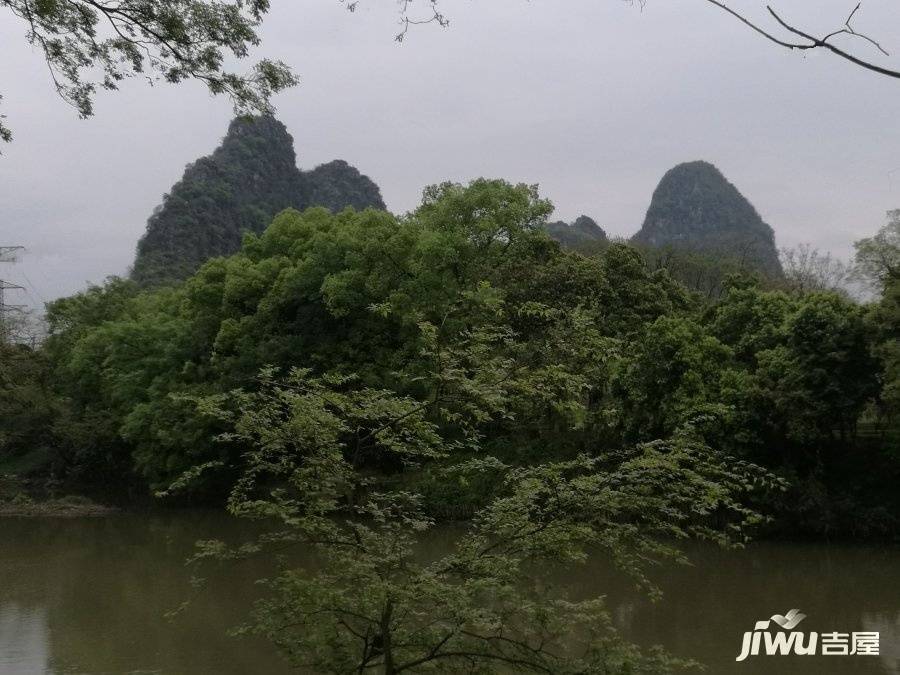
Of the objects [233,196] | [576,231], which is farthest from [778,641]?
[233,196]

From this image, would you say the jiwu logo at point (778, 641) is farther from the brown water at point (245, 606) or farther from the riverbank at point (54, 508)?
the riverbank at point (54, 508)

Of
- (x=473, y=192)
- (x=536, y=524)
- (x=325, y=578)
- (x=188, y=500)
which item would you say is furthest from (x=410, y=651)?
(x=188, y=500)

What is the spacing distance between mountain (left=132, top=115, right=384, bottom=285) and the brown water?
84.0ft

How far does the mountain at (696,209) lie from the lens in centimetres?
5947

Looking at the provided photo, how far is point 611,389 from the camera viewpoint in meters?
15.8

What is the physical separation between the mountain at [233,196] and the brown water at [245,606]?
25604mm

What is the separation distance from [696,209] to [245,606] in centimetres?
5708

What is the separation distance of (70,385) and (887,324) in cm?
2154

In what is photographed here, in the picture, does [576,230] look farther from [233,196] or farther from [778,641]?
[778,641]

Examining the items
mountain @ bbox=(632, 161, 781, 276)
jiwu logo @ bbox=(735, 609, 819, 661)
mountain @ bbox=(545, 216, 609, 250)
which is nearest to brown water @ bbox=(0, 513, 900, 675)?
jiwu logo @ bbox=(735, 609, 819, 661)

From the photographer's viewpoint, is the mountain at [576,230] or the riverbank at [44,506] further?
the mountain at [576,230]

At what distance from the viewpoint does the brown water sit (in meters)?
8.47

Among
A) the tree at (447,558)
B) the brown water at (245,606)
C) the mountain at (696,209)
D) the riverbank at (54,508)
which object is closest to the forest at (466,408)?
the tree at (447,558)

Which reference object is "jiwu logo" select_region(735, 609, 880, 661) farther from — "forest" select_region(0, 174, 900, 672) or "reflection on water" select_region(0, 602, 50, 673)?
"reflection on water" select_region(0, 602, 50, 673)
